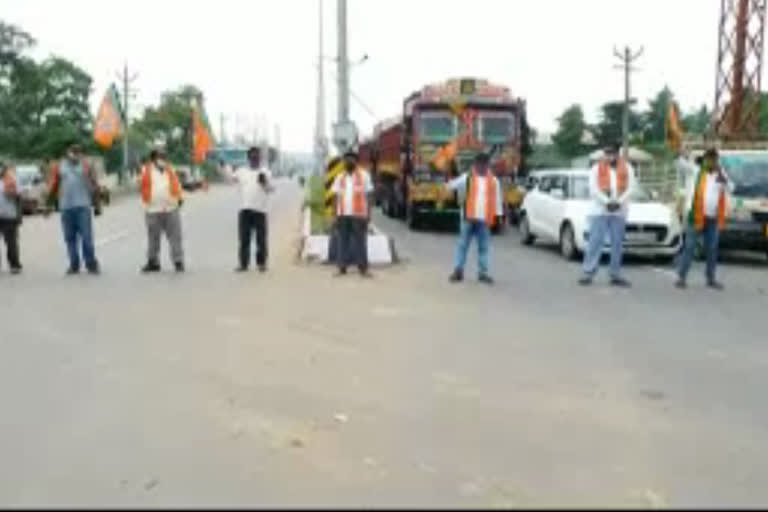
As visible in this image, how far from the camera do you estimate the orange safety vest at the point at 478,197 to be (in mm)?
12539

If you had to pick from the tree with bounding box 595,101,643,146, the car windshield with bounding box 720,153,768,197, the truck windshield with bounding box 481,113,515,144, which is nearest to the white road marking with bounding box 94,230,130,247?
the truck windshield with bounding box 481,113,515,144

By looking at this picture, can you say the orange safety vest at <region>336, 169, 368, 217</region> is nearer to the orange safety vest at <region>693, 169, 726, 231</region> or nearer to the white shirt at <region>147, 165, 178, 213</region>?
the white shirt at <region>147, 165, 178, 213</region>

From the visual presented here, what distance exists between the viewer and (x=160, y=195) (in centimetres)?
1327

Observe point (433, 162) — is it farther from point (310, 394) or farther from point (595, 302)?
point (310, 394)

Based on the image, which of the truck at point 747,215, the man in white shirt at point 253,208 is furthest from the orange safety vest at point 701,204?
the man in white shirt at point 253,208

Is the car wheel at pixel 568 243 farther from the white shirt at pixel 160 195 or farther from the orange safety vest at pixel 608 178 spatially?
the white shirt at pixel 160 195

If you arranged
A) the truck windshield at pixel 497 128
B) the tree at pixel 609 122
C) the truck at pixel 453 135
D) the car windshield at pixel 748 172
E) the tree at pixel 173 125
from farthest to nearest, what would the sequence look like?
1. the tree at pixel 173 125
2. the tree at pixel 609 122
3. the truck windshield at pixel 497 128
4. the truck at pixel 453 135
5. the car windshield at pixel 748 172

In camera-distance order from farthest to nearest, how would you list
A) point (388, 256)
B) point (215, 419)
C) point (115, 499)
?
1. point (388, 256)
2. point (215, 419)
3. point (115, 499)

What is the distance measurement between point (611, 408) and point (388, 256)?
8.43 m

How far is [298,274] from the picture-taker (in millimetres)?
13172

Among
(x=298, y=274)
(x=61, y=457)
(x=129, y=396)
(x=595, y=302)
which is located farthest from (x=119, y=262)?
(x=61, y=457)

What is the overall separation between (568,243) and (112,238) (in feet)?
28.6

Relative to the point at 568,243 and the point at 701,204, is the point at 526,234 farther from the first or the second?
the point at 701,204

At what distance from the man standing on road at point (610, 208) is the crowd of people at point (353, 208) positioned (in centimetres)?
1
